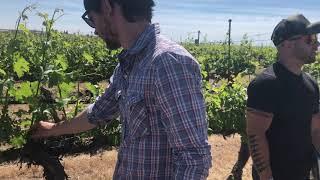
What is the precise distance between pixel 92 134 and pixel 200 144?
5.86 metres

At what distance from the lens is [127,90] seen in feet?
6.87

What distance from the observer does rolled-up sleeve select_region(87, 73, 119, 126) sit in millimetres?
2625

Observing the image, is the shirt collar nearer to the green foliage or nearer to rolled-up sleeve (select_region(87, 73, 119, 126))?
→ rolled-up sleeve (select_region(87, 73, 119, 126))

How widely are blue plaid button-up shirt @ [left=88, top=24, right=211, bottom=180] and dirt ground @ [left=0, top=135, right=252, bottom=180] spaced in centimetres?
458

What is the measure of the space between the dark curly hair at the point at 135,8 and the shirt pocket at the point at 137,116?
30 cm

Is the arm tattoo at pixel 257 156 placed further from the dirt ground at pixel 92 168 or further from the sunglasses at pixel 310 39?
the dirt ground at pixel 92 168

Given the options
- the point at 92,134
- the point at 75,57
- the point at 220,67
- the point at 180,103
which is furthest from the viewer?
the point at 220,67

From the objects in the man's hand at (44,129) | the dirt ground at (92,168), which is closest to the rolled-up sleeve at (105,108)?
the man's hand at (44,129)

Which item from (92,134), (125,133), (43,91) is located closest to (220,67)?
(92,134)

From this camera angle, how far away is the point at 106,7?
2059 mm

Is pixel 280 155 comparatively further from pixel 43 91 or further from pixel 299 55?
pixel 43 91

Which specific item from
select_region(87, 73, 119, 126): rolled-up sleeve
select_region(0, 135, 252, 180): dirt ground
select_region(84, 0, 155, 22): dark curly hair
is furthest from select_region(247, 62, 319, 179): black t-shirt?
select_region(0, 135, 252, 180): dirt ground

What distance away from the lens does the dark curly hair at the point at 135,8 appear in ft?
6.62

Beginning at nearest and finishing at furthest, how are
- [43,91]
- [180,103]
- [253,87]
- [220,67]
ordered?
[180,103]
[253,87]
[43,91]
[220,67]
